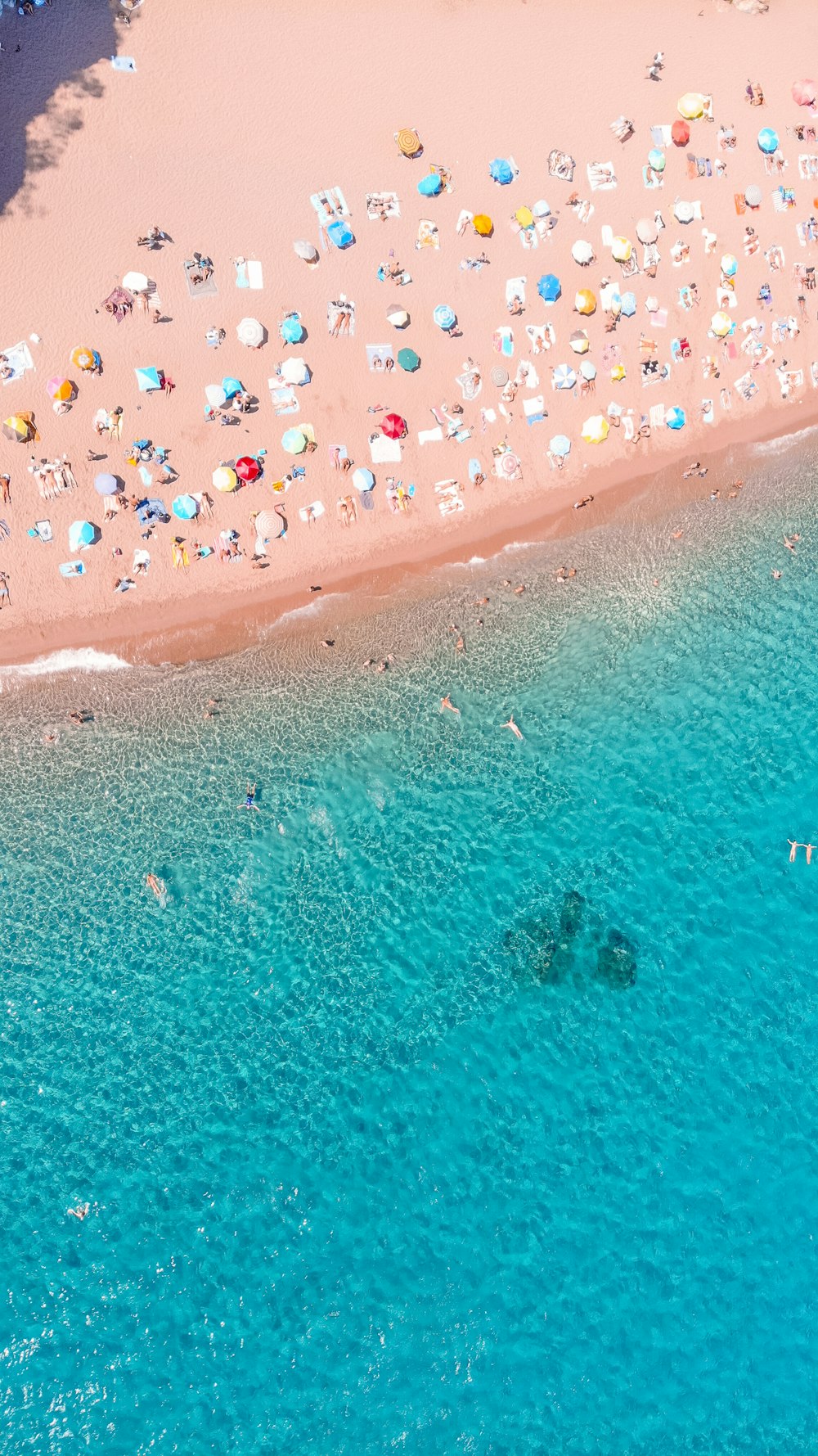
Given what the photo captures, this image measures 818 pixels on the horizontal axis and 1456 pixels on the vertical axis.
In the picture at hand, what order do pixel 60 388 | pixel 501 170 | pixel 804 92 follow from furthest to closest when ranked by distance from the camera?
pixel 804 92 → pixel 501 170 → pixel 60 388

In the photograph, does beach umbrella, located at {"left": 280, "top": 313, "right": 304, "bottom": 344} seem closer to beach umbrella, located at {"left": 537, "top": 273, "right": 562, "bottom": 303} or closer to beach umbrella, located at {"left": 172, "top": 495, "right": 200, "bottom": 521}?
beach umbrella, located at {"left": 172, "top": 495, "right": 200, "bottom": 521}

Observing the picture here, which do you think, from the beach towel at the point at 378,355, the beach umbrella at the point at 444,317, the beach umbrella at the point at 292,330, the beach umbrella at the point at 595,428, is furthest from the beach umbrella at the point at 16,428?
the beach umbrella at the point at 595,428

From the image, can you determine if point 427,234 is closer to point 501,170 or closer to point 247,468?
point 501,170

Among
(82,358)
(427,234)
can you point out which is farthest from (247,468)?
(427,234)

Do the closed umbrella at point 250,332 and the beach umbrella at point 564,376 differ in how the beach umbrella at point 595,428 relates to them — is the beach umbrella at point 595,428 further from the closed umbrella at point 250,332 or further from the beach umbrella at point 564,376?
the closed umbrella at point 250,332

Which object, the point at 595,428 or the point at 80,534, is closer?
the point at 80,534

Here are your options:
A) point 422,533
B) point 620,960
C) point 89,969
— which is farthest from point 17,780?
point 620,960

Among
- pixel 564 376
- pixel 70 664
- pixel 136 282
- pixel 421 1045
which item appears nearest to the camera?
pixel 136 282
